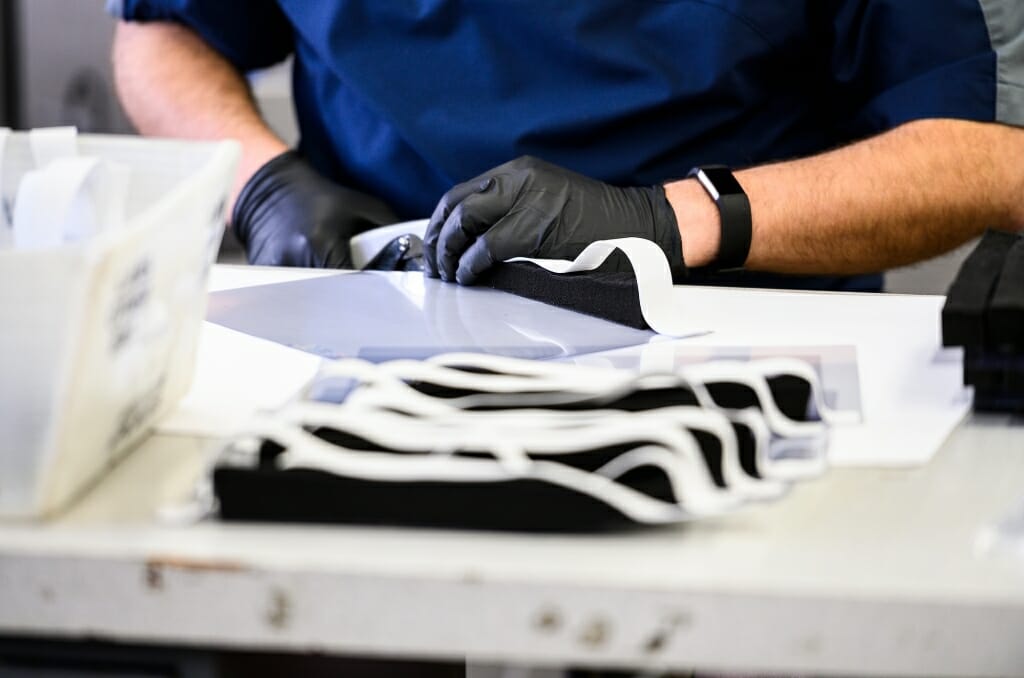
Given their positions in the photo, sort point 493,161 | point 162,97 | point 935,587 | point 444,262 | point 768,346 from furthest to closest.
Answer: point 162,97, point 493,161, point 444,262, point 768,346, point 935,587

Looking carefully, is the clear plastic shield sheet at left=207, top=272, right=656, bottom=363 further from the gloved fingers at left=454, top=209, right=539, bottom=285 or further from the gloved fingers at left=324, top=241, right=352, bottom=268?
the gloved fingers at left=324, top=241, right=352, bottom=268

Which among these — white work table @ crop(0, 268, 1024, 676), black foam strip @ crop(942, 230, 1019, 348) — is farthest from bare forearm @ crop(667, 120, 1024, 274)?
white work table @ crop(0, 268, 1024, 676)

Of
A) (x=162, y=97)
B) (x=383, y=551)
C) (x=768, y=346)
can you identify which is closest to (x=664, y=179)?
(x=768, y=346)

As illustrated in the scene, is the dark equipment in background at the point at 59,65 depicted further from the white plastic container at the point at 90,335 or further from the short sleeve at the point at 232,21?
the white plastic container at the point at 90,335

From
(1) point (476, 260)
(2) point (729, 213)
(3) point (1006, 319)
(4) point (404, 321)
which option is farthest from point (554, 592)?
(2) point (729, 213)

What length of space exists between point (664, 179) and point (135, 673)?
86 centimetres

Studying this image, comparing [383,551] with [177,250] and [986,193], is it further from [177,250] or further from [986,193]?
[986,193]

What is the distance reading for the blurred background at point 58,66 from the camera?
7.90 ft

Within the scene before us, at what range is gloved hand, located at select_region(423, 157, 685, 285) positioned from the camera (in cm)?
94

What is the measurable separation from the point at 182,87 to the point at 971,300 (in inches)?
47.1

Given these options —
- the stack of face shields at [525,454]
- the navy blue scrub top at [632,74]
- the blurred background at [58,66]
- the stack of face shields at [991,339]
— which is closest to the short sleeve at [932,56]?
the navy blue scrub top at [632,74]

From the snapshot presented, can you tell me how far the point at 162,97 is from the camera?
1.57m

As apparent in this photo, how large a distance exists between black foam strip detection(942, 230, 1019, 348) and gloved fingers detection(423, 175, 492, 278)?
43cm

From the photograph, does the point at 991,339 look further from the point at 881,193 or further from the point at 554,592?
the point at 881,193
